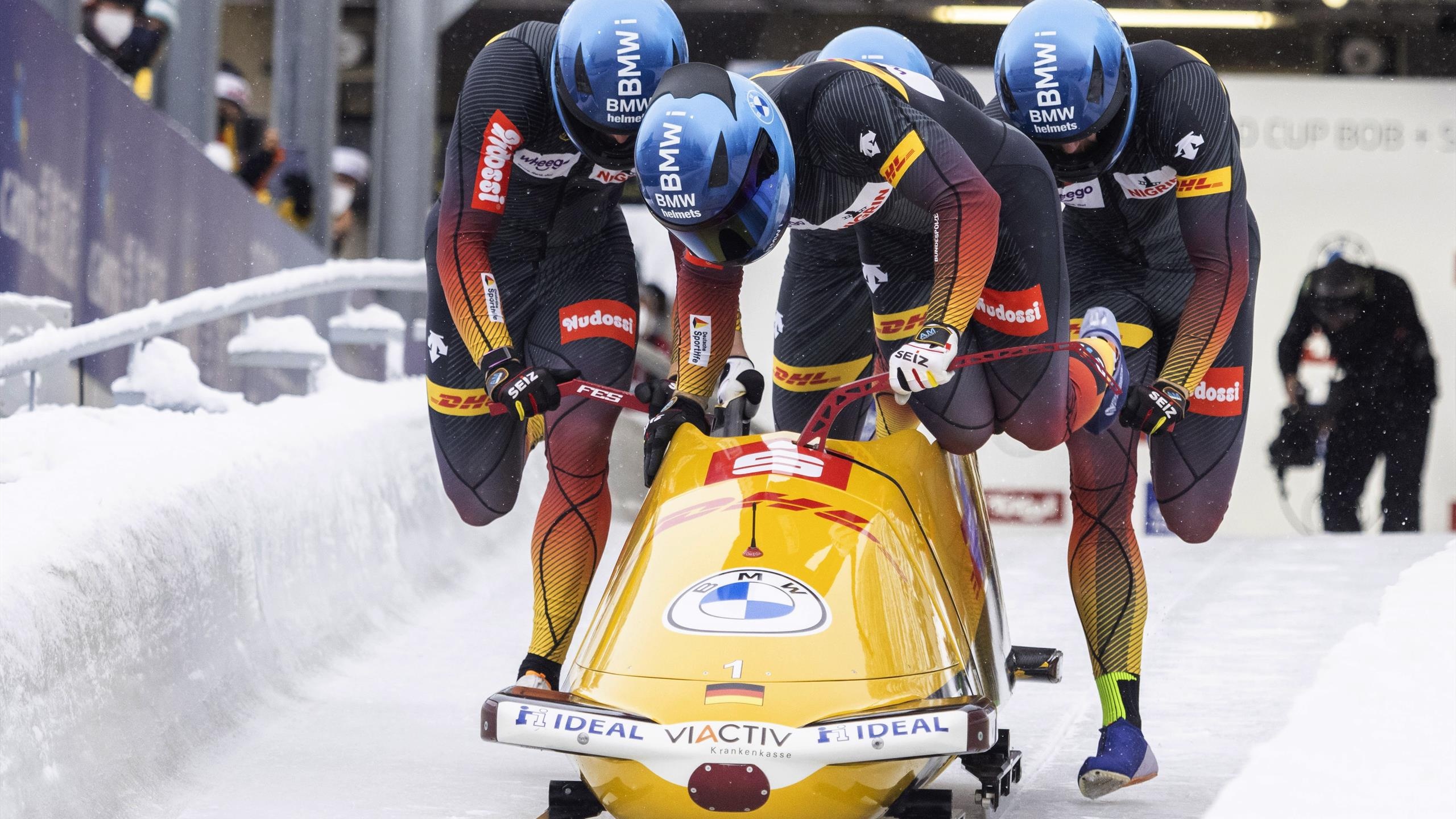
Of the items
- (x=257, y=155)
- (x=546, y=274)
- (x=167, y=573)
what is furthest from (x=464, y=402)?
(x=257, y=155)

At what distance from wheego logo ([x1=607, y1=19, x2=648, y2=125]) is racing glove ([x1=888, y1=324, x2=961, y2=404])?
26.4 inches

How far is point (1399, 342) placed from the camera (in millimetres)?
8008

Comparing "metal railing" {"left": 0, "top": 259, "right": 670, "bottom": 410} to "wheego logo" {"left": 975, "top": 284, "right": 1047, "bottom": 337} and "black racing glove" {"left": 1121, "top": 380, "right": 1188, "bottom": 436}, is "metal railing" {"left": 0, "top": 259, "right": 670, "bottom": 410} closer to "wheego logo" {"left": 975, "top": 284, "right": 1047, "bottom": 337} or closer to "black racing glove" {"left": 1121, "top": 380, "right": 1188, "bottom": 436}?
"wheego logo" {"left": 975, "top": 284, "right": 1047, "bottom": 337}

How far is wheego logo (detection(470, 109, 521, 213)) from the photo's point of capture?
3.34 m

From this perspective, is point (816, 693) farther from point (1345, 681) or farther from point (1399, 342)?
point (1399, 342)

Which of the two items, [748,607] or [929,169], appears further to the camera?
[929,169]

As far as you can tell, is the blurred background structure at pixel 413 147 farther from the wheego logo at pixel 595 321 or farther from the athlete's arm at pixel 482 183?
the wheego logo at pixel 595 321

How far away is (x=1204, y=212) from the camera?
132 inches

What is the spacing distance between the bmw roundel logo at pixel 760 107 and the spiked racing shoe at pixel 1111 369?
0.96 metres

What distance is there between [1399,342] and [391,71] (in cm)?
559

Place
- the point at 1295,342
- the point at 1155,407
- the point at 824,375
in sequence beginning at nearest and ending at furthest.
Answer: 1. the point at 1155,407
2. the point at 824,375
3. the point at 1295,342

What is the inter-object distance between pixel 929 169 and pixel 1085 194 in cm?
78

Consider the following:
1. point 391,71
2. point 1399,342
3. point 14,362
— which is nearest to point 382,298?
point 391,71

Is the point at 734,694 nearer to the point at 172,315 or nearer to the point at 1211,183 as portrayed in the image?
the point at 1211,183
